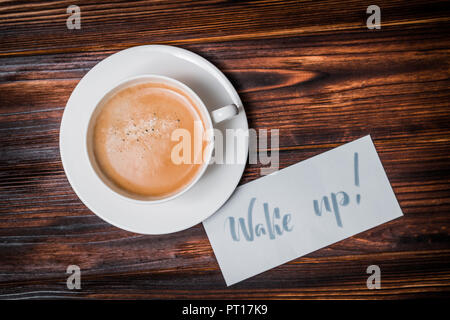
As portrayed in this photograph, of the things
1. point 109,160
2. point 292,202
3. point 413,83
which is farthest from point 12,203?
point 413,83

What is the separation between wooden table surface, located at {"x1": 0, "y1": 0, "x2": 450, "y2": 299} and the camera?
0.79m

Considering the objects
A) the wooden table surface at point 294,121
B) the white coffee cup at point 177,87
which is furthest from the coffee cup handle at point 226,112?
the wooden table surface at point 294,121

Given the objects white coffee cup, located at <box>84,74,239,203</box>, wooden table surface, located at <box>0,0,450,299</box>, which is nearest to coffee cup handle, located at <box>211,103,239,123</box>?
white coffee cup, located at <box>84,74,239,203</box>

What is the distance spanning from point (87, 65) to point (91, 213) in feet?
1.11

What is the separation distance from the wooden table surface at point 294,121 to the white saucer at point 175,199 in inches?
2.8

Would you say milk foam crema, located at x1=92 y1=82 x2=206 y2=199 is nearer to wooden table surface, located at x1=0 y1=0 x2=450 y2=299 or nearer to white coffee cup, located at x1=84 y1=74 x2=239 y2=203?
white coffee cup, located at x1=84 y1=74 x2=239 y2=203

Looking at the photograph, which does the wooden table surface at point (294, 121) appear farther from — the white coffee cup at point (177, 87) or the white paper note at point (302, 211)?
the white coffee cup at point (177, 87)

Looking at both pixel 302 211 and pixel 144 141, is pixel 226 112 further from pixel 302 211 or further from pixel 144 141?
pixel 302 211

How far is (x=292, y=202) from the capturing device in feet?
2.60

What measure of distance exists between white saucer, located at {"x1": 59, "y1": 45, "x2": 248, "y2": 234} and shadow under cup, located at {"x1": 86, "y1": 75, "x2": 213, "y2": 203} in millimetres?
36

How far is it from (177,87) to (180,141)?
107mm

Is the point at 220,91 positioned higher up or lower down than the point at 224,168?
higher up
